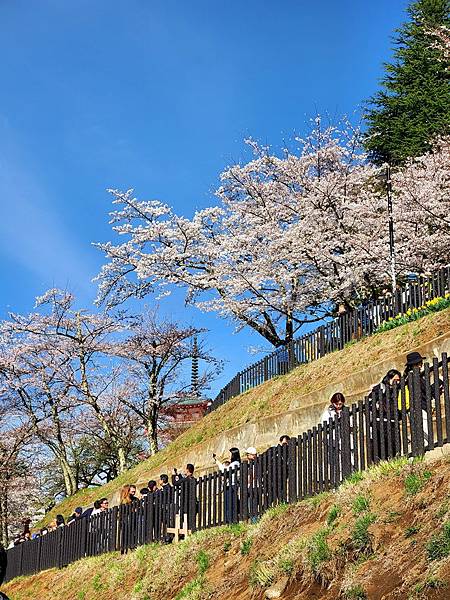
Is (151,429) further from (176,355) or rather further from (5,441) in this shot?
(5,441)

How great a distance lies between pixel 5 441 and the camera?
123ft

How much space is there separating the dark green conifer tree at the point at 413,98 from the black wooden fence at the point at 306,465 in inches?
889

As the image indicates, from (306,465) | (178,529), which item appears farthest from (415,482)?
(178,529)

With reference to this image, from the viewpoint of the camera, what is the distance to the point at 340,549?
8.09 m

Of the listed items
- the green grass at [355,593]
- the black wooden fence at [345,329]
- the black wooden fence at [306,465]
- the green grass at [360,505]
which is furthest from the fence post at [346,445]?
the black wooden fence at [345,329]

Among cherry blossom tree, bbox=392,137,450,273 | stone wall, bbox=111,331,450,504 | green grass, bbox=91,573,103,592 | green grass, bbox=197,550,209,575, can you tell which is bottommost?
green grass, bbox=91,573,103,592

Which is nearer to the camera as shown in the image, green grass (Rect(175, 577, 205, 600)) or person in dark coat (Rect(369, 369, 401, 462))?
person in dark coat (Rect(369, 369, 401, 462))

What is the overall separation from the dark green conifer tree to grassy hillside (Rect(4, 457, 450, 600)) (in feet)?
A: 81.4

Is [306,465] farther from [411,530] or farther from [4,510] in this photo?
[4,510]

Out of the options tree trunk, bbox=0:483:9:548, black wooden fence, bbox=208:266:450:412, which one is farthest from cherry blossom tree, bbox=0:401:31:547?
black wooden fence, bbox=208:266:450:412

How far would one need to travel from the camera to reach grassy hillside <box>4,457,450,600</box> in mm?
6957

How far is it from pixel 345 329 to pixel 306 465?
11.3 metres

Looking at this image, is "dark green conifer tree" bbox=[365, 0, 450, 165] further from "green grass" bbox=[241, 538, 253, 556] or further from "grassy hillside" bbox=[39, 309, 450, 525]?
"green grass" bbox=[241, 538, 253, 556]

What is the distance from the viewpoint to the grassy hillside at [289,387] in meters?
18.2
